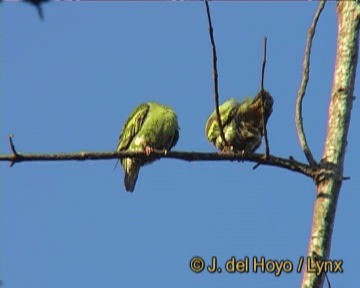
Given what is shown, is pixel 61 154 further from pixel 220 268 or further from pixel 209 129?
pixel 209 129

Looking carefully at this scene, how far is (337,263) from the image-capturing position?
2957 millimetres

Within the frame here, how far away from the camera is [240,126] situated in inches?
199

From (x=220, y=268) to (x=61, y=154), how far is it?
0.95 m

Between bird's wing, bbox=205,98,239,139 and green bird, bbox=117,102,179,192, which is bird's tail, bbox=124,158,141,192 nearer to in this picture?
green bird, bbox=117,102,179,192

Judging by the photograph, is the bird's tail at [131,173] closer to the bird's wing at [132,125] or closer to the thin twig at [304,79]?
the bird's wing at [132,125]

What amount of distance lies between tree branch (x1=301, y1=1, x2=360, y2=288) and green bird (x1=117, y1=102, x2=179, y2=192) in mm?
3261

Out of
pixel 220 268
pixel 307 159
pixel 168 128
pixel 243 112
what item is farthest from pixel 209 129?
pixel 307 159

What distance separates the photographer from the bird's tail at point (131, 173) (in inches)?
242

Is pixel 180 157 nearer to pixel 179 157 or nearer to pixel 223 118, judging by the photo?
pixel 179 157

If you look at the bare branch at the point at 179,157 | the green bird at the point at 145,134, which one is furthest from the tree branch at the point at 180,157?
the green bird at the point at 145,134

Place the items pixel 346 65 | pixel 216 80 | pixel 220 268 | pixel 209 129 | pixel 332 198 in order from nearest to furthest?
1. pixel 332 198
2. pixel 346 65
3. pixel 216 80
4. pixel 220 268
5. pixel 209 129

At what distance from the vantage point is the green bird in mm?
6062

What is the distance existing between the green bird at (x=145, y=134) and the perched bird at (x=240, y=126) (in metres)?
0.92

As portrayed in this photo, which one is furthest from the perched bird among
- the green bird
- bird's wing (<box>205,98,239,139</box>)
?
the green bird
